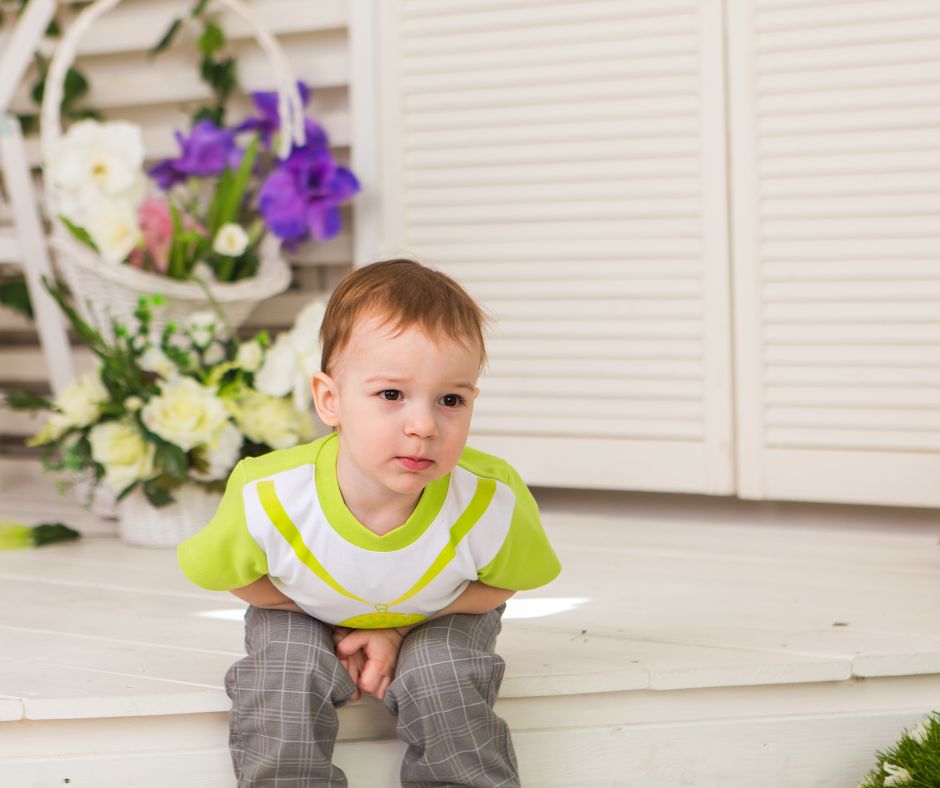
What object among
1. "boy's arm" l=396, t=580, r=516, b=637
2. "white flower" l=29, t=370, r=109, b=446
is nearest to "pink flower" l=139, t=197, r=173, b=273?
"white flower" l=29, t=370, r=109, b=446

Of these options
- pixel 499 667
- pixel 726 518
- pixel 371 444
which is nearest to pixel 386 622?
pixel 499 667

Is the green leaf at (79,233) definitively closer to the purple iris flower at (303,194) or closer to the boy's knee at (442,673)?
the purple iris flower at (303,194)

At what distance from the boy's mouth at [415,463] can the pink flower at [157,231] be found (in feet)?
3.66

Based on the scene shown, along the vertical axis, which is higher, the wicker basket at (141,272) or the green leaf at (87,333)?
the wicker basket at (141,272)

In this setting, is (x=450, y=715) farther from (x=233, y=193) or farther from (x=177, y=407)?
(x=233, y=193)

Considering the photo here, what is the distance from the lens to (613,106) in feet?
6.85

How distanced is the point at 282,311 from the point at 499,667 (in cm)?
136

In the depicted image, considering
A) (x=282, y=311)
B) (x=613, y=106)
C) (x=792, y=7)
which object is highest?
(x=792, y=7)

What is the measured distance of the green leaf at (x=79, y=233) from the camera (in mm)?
2027

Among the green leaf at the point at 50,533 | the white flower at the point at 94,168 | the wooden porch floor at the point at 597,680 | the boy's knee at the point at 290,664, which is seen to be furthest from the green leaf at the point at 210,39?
the boy's knee at the point at 290,664

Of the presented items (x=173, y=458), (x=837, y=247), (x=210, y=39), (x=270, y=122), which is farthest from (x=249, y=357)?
(x=837, y=247)

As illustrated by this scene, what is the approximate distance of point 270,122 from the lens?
7.52 feet

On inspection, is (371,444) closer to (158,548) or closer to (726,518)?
(158,548)

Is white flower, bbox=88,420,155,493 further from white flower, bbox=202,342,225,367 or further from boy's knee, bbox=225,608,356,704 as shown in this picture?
boy's knee, bbox=225,608,356,704
